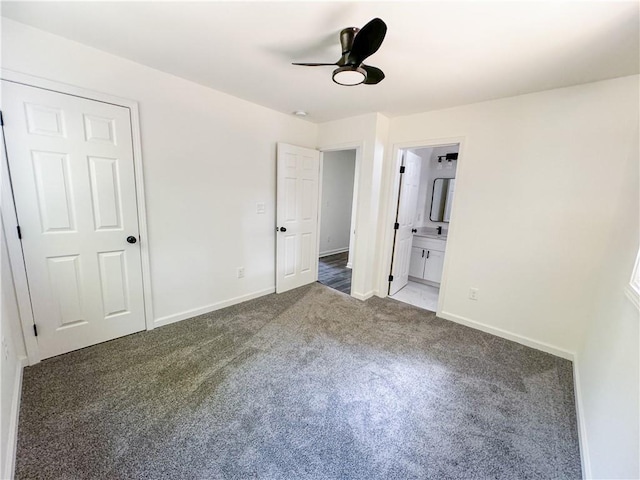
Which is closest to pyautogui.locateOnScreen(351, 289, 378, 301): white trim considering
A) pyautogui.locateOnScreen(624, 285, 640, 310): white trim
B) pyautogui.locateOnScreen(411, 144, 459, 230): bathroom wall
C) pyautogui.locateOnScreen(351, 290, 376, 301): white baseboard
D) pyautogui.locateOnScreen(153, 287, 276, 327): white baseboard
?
pyautogui.locateOnScreen(351, 290, 376, 301): white baseboard

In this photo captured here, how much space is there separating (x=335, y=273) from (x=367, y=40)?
3566mm

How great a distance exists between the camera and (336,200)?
5688mm

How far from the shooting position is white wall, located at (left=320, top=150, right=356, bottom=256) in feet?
17.7

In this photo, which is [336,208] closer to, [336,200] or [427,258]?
[336,200]

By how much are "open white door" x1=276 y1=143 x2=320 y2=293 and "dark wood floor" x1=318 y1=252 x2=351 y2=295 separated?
0.41 meters

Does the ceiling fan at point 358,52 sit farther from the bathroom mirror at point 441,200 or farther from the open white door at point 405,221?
the bathroom mirror at point 441,200

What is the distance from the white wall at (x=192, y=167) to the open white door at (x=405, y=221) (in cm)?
157

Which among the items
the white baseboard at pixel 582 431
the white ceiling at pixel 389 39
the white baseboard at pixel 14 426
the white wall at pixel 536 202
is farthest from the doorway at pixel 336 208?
the white baseboard at pixel 14 426

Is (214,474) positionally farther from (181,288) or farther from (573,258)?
(573,258)

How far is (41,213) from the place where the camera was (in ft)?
6.03

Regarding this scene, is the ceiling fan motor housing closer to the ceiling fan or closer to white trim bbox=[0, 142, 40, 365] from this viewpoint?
the ceiling fan

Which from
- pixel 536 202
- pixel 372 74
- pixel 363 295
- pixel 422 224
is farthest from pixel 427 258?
pixel 372 74

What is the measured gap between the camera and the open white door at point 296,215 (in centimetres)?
325

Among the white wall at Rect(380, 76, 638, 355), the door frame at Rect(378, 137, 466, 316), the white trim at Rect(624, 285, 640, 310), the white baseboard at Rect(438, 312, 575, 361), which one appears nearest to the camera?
the white trim at Rect(624, 285, 640, 310)
